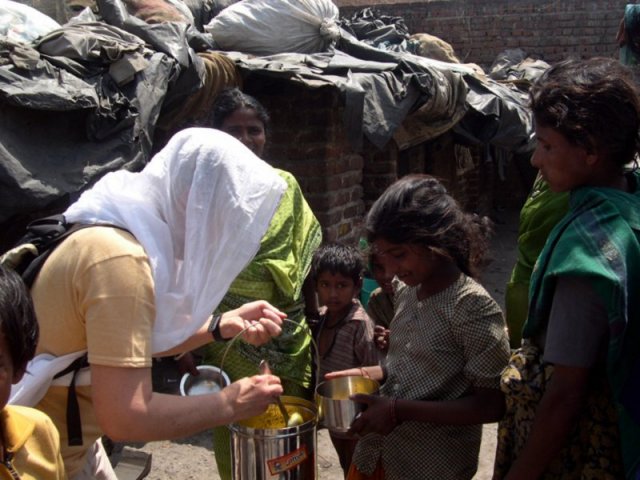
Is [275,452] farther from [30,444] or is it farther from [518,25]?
[518,25]

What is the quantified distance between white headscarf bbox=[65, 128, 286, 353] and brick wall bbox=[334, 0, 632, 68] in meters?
11.0

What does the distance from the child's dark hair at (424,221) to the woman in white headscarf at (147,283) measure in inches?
12.7

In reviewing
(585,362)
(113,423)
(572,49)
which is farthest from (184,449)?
(572,49)

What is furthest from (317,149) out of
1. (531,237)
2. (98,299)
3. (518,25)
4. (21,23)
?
(518,25)

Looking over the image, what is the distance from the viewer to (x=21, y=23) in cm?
341

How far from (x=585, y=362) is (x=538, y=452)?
241mm

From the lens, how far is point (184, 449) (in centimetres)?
375

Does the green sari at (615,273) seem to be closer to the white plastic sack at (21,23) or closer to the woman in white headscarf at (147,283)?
the woman in white headscarf at (147,283)

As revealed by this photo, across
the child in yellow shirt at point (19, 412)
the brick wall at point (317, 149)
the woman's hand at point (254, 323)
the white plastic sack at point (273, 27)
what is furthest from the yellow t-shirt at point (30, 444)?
the white plastic sack at point (273, 27)

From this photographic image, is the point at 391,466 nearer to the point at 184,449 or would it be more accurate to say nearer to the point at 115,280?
the point at 115,280

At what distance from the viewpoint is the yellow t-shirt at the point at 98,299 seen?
141cm

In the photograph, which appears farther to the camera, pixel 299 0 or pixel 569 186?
pixel 299 0

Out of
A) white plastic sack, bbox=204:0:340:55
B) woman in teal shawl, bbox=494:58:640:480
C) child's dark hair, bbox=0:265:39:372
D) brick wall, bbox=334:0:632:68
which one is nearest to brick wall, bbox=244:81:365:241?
white plastic sack, bbox=204:0:340:55

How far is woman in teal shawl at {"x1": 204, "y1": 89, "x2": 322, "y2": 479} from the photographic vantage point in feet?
8.91
